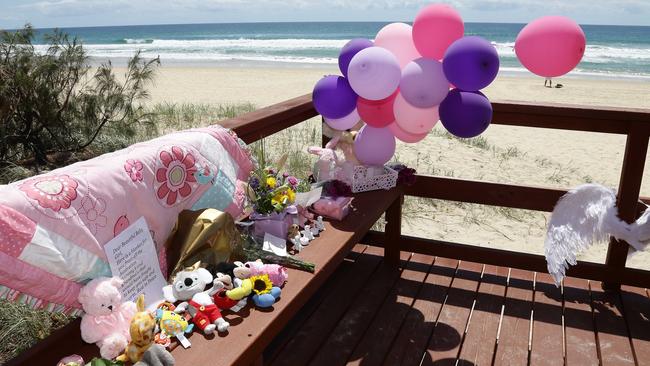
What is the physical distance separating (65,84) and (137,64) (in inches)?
40.3

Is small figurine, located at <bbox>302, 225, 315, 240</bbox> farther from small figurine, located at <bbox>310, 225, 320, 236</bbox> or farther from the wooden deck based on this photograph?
the wooden deck

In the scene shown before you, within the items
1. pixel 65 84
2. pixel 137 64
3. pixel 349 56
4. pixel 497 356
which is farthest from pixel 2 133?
pixel 497 356

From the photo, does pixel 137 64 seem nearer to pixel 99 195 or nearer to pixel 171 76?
pixel 99 195

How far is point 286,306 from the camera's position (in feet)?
6.79

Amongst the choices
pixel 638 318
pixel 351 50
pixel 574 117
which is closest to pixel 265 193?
pixel 351 50

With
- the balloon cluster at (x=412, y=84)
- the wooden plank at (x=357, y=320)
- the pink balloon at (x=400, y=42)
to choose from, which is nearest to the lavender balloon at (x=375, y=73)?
the balloon cluster at (x=412, y=84)

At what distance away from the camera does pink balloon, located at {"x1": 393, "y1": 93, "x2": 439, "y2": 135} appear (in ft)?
9.26

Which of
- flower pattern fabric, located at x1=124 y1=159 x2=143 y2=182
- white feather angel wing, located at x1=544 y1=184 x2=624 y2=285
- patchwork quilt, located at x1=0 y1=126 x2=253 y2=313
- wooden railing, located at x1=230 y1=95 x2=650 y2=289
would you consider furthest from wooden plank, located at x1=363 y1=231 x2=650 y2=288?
flower pattern fabric, located at x1=124 y1=159 x2=143 y2=182

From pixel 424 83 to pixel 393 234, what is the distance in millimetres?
1325

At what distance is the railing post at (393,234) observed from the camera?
365 centimetres

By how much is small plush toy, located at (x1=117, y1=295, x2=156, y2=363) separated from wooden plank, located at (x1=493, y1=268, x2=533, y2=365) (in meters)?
1.75

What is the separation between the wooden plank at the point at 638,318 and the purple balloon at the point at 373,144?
1.66 metres

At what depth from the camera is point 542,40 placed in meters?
2.44

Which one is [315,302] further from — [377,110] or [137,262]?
[137,262]
